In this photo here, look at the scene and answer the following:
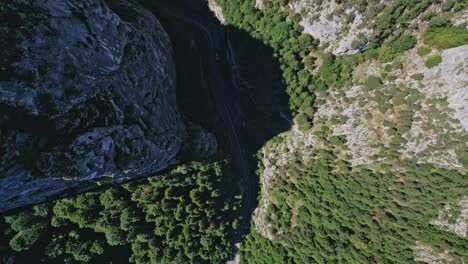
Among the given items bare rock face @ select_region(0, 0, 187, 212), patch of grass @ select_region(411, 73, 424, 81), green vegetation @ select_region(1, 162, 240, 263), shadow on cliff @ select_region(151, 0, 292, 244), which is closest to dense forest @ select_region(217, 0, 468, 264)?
patch of grass @ select_region(411, 73, 424, 81)

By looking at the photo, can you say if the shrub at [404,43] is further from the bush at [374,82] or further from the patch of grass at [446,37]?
the bush at [374,82]

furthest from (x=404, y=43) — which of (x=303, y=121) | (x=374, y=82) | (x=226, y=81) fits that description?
(x=226, y=81)

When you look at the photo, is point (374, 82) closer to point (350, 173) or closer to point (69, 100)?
point (350, 173)

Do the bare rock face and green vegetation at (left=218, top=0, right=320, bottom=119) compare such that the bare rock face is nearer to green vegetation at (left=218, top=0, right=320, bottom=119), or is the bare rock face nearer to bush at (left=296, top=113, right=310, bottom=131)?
green vegetation at (left=218, top=0, right=320, bottom=119)

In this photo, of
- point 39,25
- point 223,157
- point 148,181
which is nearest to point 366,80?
point 223,157

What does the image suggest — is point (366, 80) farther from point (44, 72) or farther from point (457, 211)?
point (44, 72)
